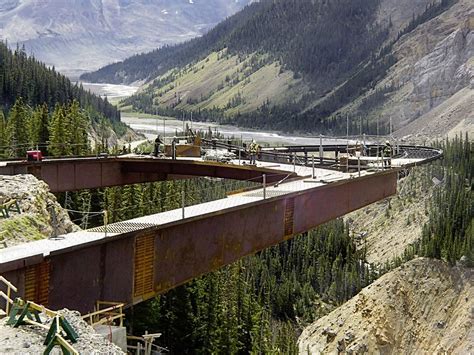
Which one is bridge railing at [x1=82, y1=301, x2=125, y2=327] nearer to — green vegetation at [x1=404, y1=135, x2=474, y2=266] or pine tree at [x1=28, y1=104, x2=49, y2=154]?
green vegetation at [x1=404, y1=135, x2=474, y2=266]

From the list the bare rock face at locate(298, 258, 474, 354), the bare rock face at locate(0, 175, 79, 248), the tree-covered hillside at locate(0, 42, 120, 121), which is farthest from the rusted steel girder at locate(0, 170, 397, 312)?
the tree-covered hillside at locate(0, 42, 120, 121)

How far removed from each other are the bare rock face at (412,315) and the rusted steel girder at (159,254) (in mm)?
31052

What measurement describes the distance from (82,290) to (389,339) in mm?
43270

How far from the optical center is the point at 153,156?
4106 cm

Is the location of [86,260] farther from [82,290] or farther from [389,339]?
[389,339]

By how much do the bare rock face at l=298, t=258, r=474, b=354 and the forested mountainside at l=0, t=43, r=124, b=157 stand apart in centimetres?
3130

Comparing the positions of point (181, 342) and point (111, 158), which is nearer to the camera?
point (111, 158)

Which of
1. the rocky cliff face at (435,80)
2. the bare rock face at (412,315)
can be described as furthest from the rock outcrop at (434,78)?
the bare rock face at (412,315)

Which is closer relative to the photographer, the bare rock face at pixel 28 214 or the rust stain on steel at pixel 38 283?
the rust stain on steel at pixel 38 283

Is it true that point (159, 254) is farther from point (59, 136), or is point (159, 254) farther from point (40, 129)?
point (40, 129)

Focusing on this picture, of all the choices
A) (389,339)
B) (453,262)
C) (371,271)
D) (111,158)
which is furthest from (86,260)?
(371,271)

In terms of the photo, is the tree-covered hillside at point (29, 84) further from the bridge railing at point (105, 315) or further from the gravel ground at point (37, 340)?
the gravel ground at point (37, 340)

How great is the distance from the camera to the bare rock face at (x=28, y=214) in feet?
70.4

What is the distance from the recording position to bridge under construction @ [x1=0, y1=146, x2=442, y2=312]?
56.1 feet
